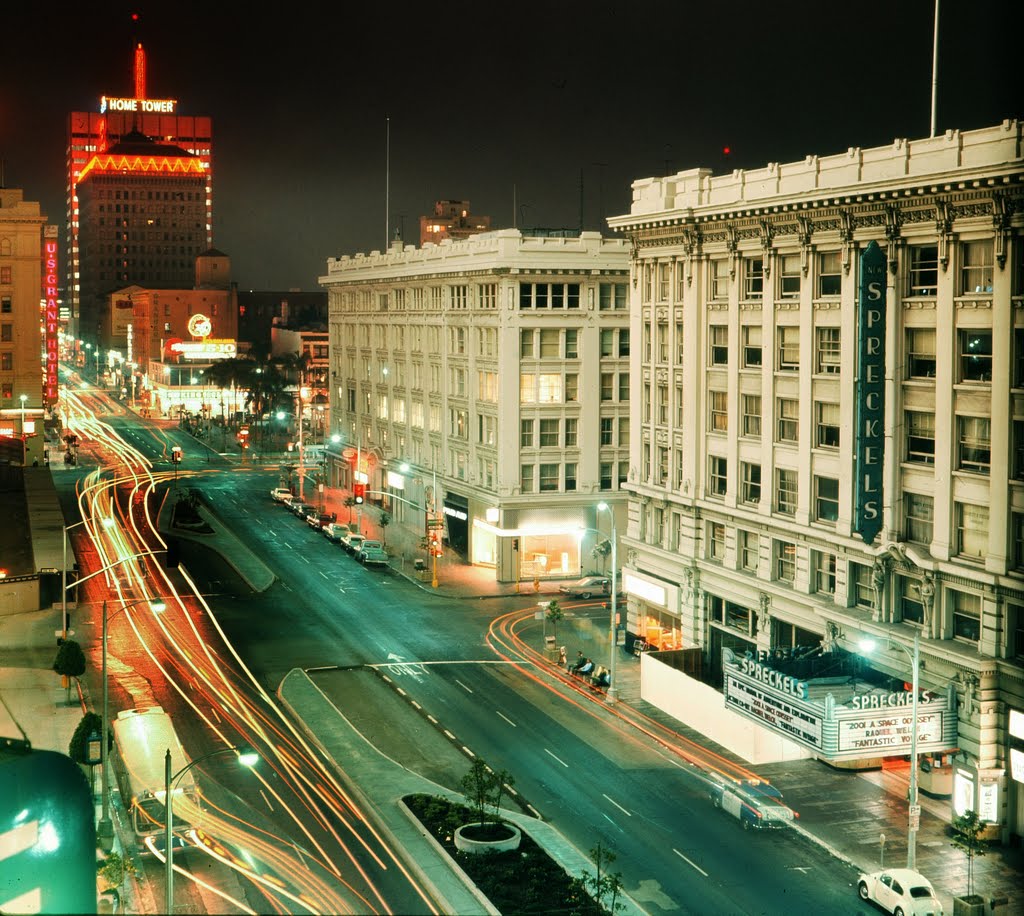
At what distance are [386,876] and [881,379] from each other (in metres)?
25.2

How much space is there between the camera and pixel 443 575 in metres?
91.1

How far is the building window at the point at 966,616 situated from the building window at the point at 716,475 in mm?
16225

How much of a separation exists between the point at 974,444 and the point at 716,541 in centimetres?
1826

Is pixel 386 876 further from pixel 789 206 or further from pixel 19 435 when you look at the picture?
pixel 19 435

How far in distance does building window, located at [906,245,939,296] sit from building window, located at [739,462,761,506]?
12635mm

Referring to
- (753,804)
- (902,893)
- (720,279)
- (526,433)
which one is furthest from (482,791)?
(526,433)

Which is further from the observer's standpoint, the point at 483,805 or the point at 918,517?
the point at 918,517

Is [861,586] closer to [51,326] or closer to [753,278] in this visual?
[753,278]

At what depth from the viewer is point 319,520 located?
10981cm

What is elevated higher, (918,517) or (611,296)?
(611,296)

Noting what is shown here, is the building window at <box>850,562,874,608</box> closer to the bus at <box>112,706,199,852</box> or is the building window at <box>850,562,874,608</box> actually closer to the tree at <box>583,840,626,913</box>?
the tree at <box>583,840,626,913</box>

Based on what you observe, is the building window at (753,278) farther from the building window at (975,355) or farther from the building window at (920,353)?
the building window at (975,355)

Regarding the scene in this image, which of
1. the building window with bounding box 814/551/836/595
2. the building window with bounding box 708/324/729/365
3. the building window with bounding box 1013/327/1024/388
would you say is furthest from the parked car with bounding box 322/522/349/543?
the building window with bounding box 1013/327/1024/388

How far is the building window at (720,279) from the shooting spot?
6178 centimetres
